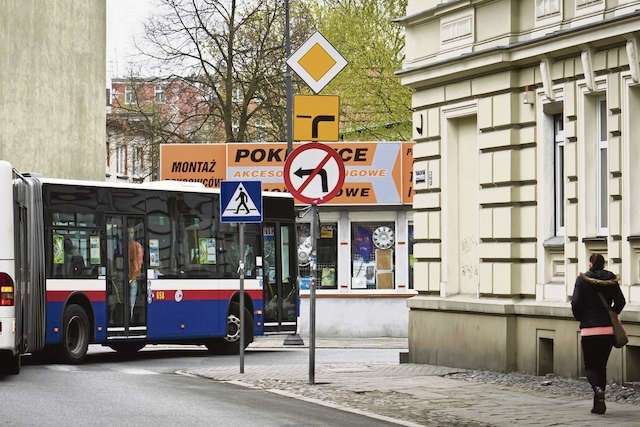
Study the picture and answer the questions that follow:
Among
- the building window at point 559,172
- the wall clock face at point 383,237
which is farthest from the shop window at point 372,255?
the building window at point 559,172

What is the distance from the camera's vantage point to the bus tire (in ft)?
94.6

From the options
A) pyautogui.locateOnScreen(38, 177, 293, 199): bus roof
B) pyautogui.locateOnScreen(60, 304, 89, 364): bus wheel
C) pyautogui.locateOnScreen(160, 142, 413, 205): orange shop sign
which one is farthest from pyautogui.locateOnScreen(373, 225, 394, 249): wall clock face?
pyautogui.locateOnScreen(60, 304, 89, 364): bus wheel

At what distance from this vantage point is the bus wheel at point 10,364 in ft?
67.5

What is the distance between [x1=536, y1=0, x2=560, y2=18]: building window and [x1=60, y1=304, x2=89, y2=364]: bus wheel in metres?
9.11

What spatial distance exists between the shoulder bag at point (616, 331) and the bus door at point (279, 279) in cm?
1425

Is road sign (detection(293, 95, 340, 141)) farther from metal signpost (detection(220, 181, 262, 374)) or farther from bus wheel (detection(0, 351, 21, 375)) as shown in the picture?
bus wheel (detection(0, 351, 21, 375))

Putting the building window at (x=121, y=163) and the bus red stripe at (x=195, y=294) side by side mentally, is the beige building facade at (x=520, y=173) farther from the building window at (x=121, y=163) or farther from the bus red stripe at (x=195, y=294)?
the building window at (x=121, y=163)

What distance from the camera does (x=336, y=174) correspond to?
19375mm

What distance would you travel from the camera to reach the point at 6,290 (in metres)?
19.6

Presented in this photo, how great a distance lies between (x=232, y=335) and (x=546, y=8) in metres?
11.1

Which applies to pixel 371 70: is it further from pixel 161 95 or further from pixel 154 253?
pixel 154 253

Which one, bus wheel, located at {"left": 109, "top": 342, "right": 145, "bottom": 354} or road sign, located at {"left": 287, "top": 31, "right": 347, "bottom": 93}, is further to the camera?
bus wheel, located at {"left": 109, "top": 342, "right": 145, "bottom": 354}

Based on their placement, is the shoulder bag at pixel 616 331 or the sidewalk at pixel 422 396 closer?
the sidewalk at pixel 422 396

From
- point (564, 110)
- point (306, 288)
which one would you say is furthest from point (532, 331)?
point (306, 288)
